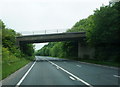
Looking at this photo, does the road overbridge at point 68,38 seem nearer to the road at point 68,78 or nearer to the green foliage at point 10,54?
the green foliage at point 10,54

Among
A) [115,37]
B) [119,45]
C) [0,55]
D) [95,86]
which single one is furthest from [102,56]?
[95,86]

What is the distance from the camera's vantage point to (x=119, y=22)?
34.5 meters

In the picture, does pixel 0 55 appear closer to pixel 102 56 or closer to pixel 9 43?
pixel 9 43

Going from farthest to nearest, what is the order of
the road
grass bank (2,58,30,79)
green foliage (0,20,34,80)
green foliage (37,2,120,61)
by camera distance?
green foliage (37,2,120,61) → green foliage (0,20,34,80) → grass bank (2,58,30,79) → the road

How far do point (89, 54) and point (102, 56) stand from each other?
15044 millimetres

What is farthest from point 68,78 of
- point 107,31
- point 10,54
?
point 10,54

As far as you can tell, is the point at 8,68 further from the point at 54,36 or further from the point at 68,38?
the point at 68,38

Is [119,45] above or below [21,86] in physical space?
above

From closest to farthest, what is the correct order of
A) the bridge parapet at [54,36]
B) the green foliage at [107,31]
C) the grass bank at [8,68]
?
the grass bank at [8,68] < the green foliage at [107,31] < the bridge parapet at [54,36]

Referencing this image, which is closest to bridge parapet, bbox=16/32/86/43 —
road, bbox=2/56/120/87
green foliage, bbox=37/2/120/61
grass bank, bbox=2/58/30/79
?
green foliage, bbox=37/2/120/61

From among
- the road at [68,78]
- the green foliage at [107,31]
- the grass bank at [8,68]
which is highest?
the green foliage at [107,31]

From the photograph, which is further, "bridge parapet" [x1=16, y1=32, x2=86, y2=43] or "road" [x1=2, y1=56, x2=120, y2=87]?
"bridge parapet" [x1=16, y1=32, x2=86, y2=43]

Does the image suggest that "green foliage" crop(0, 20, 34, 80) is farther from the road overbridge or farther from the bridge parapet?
the road overbridge

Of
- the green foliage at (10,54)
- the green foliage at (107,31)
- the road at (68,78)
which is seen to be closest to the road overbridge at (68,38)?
the green foliage at (10,54)
